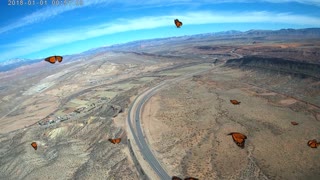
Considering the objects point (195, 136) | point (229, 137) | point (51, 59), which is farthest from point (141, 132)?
point (51, 59)

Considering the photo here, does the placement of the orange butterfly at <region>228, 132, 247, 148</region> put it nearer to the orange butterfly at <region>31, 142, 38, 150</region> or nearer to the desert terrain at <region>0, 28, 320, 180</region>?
the desert terrain at <region>0, 28, 320, 180</region>

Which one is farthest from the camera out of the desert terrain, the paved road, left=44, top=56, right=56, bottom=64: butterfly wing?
the paved road

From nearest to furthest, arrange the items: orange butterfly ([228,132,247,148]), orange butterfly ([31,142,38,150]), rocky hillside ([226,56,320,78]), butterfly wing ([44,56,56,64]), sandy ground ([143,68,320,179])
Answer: butterfly wing ([44,56,56,64]), sandy ground ([143,68,320,179]), orange butterfly ([228,132,247,148]), orange butterfly ([31,142,38,150]), rocky hillside ([226,56,320,78])

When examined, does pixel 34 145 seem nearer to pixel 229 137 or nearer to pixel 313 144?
pixel 229 137

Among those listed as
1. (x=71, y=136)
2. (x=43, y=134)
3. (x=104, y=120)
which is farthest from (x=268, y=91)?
(x=43, y=134)

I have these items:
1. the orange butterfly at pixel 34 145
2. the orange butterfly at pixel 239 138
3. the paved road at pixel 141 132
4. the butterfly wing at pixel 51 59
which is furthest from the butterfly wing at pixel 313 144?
the orange butterfly at pixel 34 145

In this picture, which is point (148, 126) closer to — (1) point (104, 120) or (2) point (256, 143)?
(1) point (104, 120)

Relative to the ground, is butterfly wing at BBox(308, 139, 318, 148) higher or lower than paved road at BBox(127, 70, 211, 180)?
higher

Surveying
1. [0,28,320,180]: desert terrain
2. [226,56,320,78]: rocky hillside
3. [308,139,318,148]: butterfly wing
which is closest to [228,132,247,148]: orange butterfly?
[0,28,320,180]: desert terrain
